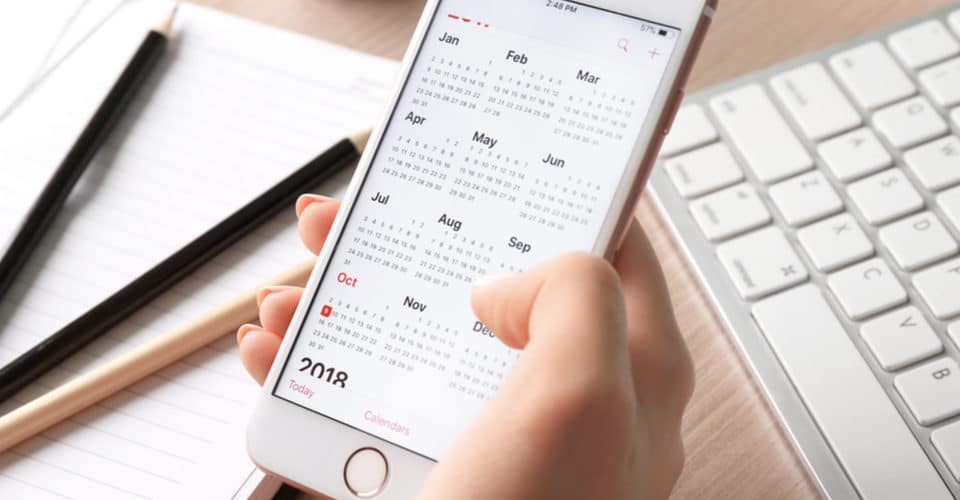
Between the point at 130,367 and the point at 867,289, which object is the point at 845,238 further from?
the point at 130,367

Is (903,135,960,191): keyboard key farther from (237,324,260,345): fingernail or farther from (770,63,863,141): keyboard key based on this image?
(237,324,260,345): fingernail

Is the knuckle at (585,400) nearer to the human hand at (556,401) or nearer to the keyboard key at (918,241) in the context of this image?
the human hand at (556,401)

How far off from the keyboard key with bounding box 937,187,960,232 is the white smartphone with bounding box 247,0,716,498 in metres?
0.17

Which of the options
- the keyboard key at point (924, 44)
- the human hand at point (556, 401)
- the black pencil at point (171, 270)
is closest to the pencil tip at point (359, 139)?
the black pencil at point (171, 270)

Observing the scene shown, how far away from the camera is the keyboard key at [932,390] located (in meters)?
0.40

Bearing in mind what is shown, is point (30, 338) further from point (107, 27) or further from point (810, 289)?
point (810, 289)

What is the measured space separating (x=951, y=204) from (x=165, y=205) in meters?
0.45

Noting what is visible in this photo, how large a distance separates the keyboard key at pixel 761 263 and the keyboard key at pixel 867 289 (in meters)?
0.02

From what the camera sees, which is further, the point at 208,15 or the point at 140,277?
the point at 208,15

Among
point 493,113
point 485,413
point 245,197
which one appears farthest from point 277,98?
point 485,413

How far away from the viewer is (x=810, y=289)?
440mm

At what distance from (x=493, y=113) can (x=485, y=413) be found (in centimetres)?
18

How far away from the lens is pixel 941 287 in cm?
43

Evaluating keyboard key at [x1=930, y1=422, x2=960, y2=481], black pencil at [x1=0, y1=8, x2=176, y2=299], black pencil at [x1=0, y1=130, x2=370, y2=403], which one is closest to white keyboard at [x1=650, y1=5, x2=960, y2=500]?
keyboard key at [x1=930, y1=422, x2=960, y2=481]
